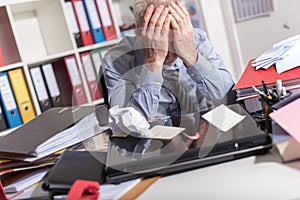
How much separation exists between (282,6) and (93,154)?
2.03 metres

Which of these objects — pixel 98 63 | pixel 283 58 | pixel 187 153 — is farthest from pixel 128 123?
pixel 98 63

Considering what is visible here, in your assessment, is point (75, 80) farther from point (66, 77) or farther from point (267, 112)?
point (267, 112)

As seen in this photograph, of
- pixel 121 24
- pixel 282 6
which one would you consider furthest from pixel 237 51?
pixel 121 24

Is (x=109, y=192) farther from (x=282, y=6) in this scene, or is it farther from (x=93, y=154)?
(x=282, y=6)

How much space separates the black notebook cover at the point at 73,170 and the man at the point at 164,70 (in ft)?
0.80

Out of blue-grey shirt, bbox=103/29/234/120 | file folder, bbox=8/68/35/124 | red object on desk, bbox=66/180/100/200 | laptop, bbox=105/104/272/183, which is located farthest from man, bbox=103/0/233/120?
file folder, bbox=8/68/35/124

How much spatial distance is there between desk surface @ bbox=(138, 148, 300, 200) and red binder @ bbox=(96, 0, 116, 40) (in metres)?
1.74

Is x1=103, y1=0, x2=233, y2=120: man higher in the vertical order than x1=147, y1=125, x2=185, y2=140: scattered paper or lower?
higher

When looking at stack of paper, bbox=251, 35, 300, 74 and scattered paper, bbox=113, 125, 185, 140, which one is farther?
stack of paper, bbox=251, 35, 300, 74

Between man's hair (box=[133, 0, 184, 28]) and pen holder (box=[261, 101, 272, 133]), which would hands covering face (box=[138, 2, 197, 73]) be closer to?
man's hair (box=[133, 0, 184, 28])

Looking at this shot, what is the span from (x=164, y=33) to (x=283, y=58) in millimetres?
327

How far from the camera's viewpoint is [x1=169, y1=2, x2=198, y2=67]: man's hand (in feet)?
3.24

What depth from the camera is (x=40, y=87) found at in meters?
2.21

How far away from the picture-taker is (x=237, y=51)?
2.70 meters
